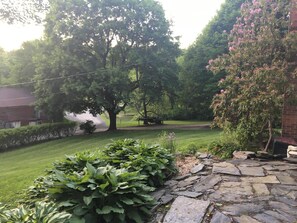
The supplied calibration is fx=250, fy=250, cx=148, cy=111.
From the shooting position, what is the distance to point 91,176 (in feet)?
8.99

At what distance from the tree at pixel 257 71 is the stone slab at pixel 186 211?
10.6 feet

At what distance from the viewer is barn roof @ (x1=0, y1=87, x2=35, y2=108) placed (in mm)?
23547

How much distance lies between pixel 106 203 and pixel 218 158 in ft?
10.5

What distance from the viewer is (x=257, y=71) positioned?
514 cm

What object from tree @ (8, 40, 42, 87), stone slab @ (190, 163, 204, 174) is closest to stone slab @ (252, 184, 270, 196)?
stone slab @ (190, 163, 204, 174)

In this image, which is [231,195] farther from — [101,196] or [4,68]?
[4,68]

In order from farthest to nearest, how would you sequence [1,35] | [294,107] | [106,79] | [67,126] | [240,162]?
[67,126] < [106,79] < [1,35] < [294,107] < [240,162]

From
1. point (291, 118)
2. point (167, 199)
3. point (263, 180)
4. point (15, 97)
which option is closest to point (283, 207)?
point (263, 180)

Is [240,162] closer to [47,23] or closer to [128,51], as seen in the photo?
[128,51]

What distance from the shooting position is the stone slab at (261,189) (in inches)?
123

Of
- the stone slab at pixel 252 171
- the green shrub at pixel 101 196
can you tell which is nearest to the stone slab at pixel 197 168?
the stone slab at pixel 252 171

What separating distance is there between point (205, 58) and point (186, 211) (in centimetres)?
1729

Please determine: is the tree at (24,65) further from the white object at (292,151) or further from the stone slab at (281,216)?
the stone slab at (281,216)

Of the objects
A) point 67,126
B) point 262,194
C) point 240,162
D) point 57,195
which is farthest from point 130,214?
point 67,126
